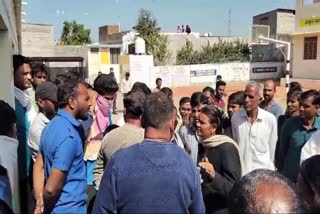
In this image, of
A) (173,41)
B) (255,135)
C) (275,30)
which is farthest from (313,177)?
(275,30)

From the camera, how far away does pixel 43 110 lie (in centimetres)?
344

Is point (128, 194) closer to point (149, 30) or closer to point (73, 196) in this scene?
point (73, 196)

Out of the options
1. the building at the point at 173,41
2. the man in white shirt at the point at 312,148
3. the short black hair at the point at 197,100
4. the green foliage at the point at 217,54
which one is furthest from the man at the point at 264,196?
the green foliage at the point at 217,54

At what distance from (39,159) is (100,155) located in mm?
445

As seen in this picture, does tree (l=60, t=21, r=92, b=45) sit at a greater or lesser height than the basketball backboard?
greater

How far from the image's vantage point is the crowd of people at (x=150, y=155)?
168cm

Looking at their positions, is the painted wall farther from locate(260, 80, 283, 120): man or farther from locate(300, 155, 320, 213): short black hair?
locate(300, 155, 320, 213): short black hair

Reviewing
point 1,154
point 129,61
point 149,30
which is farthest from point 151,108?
point 149,30

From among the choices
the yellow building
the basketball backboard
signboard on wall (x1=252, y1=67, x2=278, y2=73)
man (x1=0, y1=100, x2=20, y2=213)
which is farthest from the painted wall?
man (x1=0, y1=100, x2=20, y2=213)

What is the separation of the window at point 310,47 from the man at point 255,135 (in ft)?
67.4

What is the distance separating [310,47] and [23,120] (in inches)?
877

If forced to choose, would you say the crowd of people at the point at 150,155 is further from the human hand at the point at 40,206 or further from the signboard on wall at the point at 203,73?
the signboard on wall at the point at 203,73

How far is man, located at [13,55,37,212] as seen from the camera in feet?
12.1

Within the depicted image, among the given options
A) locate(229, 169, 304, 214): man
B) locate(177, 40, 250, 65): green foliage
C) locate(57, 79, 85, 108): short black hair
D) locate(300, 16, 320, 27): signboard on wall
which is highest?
locate(300, 16, 320, 27): signboard on wall
